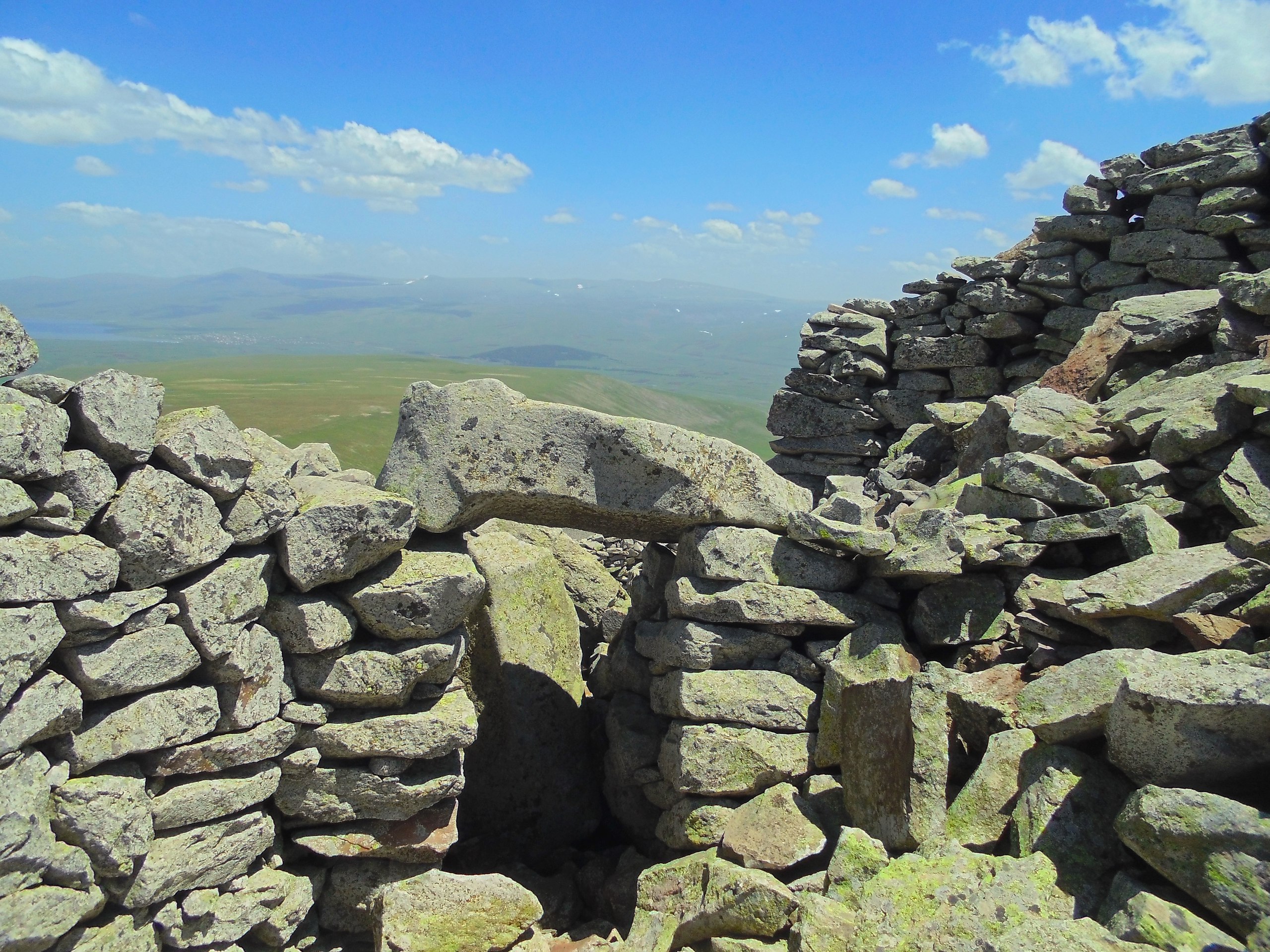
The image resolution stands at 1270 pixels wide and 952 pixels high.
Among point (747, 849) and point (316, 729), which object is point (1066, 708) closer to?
point (747, 849)

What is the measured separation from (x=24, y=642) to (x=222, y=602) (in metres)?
1.68

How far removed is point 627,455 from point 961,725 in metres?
4.72

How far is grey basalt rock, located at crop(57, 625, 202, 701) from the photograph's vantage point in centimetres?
766

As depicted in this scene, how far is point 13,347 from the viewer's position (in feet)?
24.4

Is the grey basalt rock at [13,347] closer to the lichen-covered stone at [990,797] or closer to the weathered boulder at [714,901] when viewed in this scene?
the weathered boulder at [714,901]

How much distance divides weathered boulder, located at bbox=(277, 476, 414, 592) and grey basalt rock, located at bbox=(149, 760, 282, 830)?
197 cm

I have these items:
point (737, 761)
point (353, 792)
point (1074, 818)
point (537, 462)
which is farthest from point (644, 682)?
point (1074, 818)

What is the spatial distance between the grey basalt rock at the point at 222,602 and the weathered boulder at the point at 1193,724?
319 inches

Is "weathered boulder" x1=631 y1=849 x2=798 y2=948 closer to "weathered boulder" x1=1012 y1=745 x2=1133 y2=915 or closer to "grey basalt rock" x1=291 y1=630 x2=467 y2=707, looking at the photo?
"weathered boulder" x1=1012 y1=745 x2=1133 y2=915

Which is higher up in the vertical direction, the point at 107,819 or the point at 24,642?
the point at 24,642

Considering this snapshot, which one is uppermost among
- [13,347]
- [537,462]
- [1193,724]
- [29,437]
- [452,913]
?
[13,347]

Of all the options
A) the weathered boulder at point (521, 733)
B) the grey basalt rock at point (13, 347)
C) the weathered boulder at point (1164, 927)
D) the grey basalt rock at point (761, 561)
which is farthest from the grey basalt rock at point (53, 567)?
the weathered boulder at point (1164, 927)

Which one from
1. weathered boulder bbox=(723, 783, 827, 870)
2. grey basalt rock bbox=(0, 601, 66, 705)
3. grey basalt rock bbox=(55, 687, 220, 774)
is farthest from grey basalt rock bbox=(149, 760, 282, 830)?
weathered boulder bbox=(723, 783, 827, 870)

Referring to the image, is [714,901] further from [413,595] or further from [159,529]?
[159,529]
